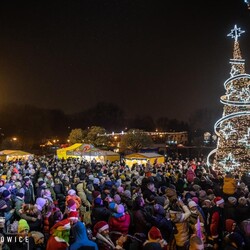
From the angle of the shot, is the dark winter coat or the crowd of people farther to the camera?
the dark winter coat

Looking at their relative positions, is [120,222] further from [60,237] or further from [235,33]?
[235,33]

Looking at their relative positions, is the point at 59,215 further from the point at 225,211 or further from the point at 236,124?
the point at 236,124

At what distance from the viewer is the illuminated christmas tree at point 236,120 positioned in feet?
57.9

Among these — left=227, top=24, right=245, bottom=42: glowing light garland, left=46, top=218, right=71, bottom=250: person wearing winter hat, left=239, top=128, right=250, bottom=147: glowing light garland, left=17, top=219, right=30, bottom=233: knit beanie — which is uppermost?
left=227, top=24, right=245, bottom=42: glowing light garland

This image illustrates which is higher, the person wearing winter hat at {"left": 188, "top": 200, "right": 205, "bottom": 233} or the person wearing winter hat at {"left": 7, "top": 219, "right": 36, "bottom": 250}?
the person wearing winter hat at {"left": 188, "top": 200, "right": 205, "bottom": 233}

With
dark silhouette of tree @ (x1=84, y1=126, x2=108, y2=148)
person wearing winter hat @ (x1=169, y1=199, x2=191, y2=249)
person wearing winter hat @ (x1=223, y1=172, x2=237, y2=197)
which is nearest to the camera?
person wearing winter hat @ (x1=169, y1=199, x2=191, y2=249)

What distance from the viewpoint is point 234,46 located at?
18.2 m

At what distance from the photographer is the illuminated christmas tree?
57.9 feet

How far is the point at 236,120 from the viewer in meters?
18.0

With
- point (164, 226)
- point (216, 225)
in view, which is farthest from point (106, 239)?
point (216, 225)

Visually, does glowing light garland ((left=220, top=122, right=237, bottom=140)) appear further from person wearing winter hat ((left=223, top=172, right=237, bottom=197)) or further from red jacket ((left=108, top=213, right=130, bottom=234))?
red jacket ((left=108, top=213, right=130, bottom=234))

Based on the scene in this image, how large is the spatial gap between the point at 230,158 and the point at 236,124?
76.0 inches

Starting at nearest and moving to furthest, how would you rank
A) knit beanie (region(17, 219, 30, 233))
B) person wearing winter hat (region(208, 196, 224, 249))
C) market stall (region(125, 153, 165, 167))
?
1. knit beanie (region(17, 219, 30, 233))
2. person wearing winter hat (region(208, 196, 224, 249))
3. market stall (region(125, 153, 165, 167))

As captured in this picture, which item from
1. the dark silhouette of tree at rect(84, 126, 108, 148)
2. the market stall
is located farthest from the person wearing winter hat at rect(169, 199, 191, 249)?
the dark silhouette of tree at rect(84, 126, 108, 148)
